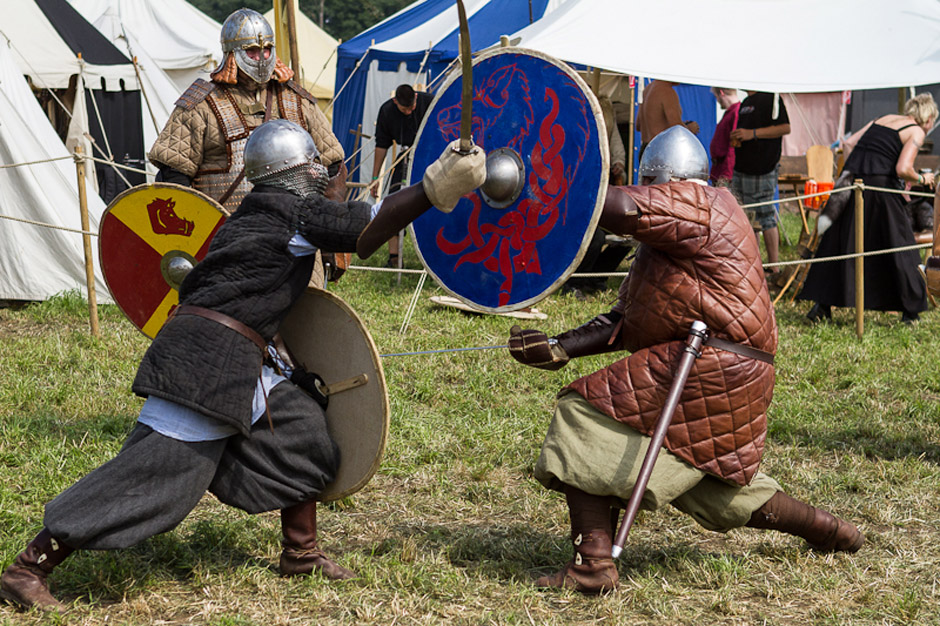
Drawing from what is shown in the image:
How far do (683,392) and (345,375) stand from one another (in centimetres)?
91

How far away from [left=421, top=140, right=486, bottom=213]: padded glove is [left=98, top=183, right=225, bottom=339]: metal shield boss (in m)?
1.21

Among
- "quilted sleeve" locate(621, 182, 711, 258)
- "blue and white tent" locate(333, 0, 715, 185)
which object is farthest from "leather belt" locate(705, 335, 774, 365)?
"blue and white tent" locate(333, 0, 715, 185)

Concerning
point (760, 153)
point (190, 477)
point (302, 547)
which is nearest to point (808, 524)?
point (302, 547)

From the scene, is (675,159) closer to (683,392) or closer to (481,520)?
(683,392)

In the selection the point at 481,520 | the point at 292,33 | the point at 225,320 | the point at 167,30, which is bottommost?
the point at 481,520

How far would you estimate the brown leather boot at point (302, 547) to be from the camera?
2773mm

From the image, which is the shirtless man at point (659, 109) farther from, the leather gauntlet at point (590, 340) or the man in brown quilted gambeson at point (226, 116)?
the leather gauntlet at point (590, 340)

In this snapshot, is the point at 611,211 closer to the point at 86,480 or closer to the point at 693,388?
the point at 693,388

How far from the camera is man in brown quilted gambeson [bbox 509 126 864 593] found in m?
2.62

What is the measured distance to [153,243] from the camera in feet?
11.2

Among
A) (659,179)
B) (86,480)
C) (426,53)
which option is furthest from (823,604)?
(426,53)

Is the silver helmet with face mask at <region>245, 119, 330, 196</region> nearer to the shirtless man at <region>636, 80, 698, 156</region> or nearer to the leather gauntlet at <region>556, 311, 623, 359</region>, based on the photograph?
the leather gauntlet at <region>556, 311, 623, 359</region>

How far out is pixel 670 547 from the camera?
3131 millimetres

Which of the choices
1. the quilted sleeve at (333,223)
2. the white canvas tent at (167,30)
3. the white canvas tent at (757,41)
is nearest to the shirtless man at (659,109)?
the white canvas tent at (757,41)
